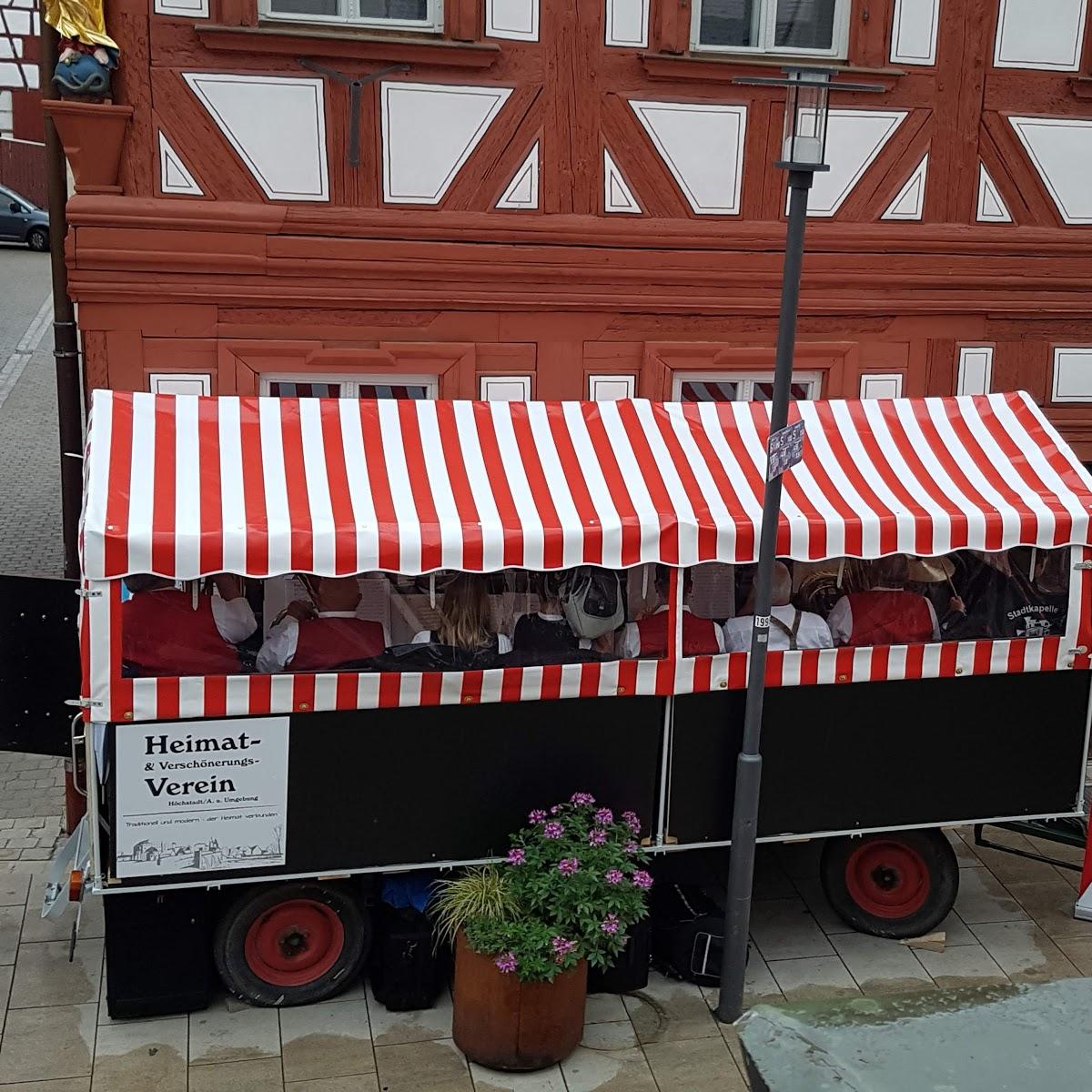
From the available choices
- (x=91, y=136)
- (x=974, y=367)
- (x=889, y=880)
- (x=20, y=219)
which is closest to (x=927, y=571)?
(x=889, y=880)

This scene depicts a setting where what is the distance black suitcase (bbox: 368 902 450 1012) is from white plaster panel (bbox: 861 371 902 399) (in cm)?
494

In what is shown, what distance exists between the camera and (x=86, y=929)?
7824mm

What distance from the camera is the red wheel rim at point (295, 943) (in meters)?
7.18

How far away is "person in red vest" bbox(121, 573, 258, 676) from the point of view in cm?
675

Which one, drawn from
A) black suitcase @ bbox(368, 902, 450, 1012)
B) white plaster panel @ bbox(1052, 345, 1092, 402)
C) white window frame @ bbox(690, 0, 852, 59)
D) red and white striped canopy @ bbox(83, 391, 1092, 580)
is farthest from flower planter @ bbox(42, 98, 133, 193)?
white plaster panel @ bbox(1052, 345, 1092, 402)

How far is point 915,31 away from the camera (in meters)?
9.46

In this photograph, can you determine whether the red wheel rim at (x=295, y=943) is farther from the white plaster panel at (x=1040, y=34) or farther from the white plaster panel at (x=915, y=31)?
the white plaster panel at (x=1040, y=34)

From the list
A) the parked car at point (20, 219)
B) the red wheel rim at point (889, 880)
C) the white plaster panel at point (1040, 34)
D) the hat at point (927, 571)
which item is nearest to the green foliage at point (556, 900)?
the red wheel rim at point (889, 880)

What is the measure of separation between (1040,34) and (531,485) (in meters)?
5.19

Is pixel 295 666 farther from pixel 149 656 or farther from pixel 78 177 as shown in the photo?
pixel 78 177

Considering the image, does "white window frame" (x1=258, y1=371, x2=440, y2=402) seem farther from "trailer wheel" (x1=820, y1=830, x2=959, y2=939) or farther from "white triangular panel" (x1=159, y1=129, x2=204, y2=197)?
"trailer wheel" (x1=820, y1=830, x2=959, y2=939)

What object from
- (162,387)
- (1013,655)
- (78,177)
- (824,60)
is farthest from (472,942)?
(824,60)

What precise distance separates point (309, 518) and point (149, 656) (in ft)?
3.22

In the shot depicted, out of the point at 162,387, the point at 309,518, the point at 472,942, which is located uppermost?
the point at 162,387
